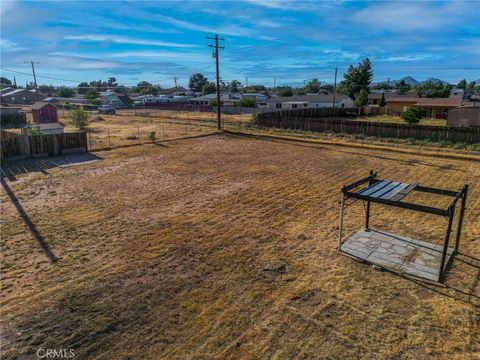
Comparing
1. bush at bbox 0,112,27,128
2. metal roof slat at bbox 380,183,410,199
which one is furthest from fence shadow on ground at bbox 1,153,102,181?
bush at bbox 0,112,27,128

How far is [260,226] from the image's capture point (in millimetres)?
9344

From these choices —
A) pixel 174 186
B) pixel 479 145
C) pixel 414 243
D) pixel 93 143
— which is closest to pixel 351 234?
pixel 414 243

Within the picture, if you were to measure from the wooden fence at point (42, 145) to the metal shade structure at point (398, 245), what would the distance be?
59.4ft

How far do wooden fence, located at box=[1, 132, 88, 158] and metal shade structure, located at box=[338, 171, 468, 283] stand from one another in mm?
18094

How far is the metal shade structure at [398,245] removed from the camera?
684cm

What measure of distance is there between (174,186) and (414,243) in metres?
8.87

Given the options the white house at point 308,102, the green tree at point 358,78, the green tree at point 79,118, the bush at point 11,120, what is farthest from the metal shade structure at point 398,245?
the green tree at point 358,78

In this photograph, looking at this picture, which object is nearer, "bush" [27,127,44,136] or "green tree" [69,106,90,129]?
"bush" [27,127,44,136]

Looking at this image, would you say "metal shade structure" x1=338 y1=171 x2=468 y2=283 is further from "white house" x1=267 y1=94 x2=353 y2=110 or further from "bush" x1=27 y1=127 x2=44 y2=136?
"white house" x1=267 y1=94 x2=353 y2=110

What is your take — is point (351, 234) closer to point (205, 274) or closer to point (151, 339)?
point (205, 274)

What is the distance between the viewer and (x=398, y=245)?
26.4 ft

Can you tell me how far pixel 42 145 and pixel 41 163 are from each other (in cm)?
208

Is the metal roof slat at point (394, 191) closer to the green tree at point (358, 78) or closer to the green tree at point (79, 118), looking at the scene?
the green tree at point (79, 118)

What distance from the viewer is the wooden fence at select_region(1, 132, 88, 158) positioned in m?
18.4
